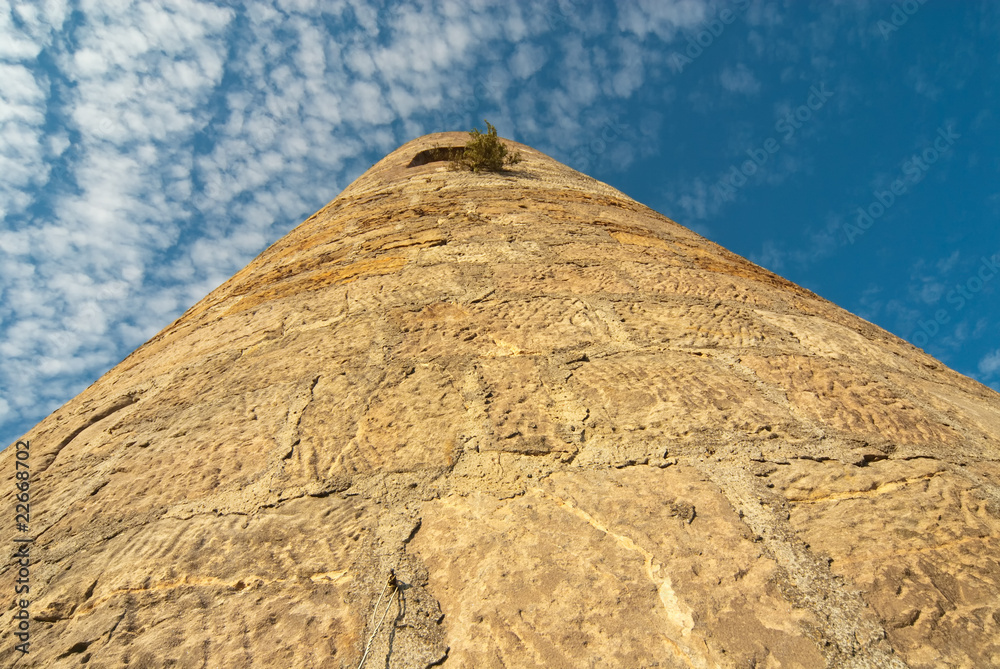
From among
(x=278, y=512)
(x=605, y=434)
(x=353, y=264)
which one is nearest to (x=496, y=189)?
(x=353, y=264)

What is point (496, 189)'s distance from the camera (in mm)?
2730

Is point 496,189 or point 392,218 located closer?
point 392,218

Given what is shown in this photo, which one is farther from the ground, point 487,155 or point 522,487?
point 487,155

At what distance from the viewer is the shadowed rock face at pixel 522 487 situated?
814mm

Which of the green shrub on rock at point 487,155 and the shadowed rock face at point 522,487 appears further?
the green shrub on rock at point 487,155

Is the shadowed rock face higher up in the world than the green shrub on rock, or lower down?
lower down

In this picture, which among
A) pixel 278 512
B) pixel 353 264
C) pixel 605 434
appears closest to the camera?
pixel 278 512

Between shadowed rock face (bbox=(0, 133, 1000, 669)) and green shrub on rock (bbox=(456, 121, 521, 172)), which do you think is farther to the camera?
green shrub on rock (bbox=(456, 121, 521, 172))

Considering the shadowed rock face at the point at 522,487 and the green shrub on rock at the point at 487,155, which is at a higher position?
the green shrub on rock at the point at 487,155

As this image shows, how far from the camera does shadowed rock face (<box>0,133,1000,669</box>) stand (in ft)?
2.67

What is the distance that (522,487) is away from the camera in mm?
1046

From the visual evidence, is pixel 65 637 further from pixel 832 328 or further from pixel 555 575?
pixel 832 328

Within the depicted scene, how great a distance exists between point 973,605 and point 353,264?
6.15 feet

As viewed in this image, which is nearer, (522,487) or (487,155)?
(522,487)
